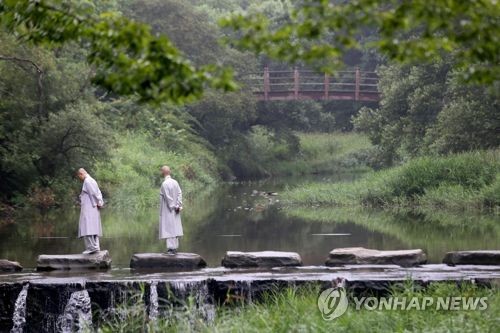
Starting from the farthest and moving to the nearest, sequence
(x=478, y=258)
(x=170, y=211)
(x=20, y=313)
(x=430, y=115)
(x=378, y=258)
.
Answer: (x=430, y=115) < (x=170, y=211) < (x=378, y=258) < (x=478, y=258) < (x=20, y=313)

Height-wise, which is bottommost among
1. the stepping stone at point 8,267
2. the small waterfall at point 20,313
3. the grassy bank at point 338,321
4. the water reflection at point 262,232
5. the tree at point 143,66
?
the small waterfall at point 20,313

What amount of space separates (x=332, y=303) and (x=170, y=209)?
240 inches

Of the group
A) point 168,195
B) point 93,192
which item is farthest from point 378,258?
point 93,192

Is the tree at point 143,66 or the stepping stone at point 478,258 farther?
the stepping stone at point 478,258

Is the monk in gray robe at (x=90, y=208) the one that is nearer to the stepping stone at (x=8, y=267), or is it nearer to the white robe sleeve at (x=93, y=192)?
the white robe sleeve at (x=93, y=192)

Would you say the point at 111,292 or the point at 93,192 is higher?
the point at 93,192

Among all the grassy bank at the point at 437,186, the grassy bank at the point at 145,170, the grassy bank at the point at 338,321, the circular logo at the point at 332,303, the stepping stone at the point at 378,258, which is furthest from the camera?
the grassy bank at the point at 145,170

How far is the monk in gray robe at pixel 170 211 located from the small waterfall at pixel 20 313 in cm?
320

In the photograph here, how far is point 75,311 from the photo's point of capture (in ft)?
48.3

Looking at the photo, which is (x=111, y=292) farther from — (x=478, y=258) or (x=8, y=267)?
(x=478, y=258)

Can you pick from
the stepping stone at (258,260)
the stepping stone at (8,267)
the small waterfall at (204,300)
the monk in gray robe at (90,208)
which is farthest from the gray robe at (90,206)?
the small waterfall at (204,300)

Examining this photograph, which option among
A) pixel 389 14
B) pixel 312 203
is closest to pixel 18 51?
pixel 312 203

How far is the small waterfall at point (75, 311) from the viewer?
Answer: 14711 mm

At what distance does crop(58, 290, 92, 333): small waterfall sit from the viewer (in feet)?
48.3
